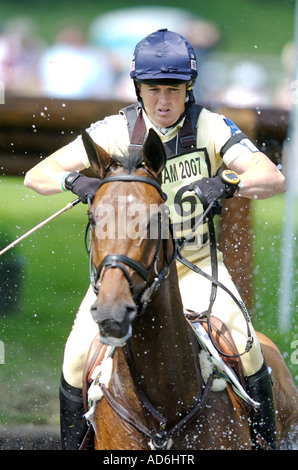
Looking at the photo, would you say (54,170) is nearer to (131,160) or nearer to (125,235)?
(131,160)

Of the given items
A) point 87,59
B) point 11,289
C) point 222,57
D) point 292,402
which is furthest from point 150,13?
point 292,402

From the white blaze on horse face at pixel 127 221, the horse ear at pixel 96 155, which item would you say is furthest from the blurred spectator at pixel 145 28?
the white blaze on horse face at pixel 127 221

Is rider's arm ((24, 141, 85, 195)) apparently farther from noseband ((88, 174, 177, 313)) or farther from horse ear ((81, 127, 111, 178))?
noseband ((88, 174, 177, 313))

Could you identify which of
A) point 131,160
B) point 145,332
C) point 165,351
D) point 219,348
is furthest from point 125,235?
point 219,348

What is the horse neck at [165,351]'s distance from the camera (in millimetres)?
3947

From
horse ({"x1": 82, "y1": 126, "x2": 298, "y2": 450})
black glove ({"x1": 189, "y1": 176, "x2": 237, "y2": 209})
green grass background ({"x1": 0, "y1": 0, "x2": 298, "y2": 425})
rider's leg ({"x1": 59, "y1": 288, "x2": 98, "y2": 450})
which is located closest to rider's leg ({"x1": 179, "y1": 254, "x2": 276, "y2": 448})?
horse ({"x1": 82, "y1": 126, "x2": 298, "y2": 450})

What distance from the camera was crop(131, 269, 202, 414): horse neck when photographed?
3947 millimetres

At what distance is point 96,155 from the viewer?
3.90 m

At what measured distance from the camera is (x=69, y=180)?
4379mm

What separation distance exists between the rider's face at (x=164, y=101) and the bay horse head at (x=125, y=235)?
3.09 ft

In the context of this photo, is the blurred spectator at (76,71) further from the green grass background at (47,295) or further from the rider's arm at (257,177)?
the rider's arm at (257,177)

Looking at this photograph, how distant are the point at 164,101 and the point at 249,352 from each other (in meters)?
A: 1.47
